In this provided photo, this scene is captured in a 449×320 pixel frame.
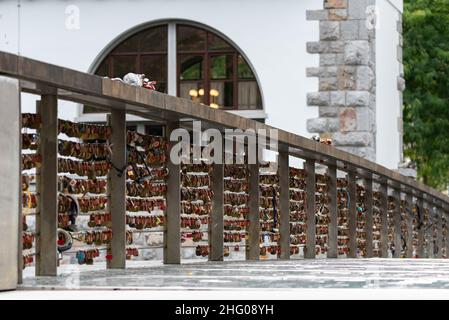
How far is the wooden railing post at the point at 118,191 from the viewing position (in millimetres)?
11414

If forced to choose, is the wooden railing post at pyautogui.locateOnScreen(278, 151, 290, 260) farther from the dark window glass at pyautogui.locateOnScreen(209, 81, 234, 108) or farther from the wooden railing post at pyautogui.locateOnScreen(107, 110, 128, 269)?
the dark window glass at pyautogui.locateOnScreen(209, 81, 234, 108)

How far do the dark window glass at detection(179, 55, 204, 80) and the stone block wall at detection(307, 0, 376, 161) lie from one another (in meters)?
1.82

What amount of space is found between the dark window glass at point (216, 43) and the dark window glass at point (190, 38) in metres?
0.09

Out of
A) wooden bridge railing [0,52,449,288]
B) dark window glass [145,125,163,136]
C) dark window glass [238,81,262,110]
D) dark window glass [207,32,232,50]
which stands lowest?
wooden bridge railing [0,52,449,288]

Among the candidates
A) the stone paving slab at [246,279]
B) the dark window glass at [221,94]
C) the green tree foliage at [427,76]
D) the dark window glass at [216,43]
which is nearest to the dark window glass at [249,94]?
the dark window glass at [221,94]

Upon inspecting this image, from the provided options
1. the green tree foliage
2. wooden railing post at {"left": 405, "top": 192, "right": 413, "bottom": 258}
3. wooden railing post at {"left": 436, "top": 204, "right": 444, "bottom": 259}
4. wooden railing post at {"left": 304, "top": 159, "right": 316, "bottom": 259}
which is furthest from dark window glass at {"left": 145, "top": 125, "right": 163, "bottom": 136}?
the green tree foliage

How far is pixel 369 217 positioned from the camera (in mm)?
21281

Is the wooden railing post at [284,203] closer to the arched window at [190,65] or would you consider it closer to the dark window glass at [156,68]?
the arched window at [190,65]

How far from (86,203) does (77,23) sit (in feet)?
47.2

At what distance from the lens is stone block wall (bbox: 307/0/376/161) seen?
982 inches

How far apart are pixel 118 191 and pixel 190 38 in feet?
46.6

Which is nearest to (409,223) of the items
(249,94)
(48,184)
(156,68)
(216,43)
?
(249,94)

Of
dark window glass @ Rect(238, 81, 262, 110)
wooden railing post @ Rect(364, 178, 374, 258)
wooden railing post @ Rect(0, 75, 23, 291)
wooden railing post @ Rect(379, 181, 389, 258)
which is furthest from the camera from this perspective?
dark window glass @ Rect(238, 81, 262, 110)

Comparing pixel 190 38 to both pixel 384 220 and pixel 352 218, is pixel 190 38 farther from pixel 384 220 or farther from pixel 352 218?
pixel 352 218
